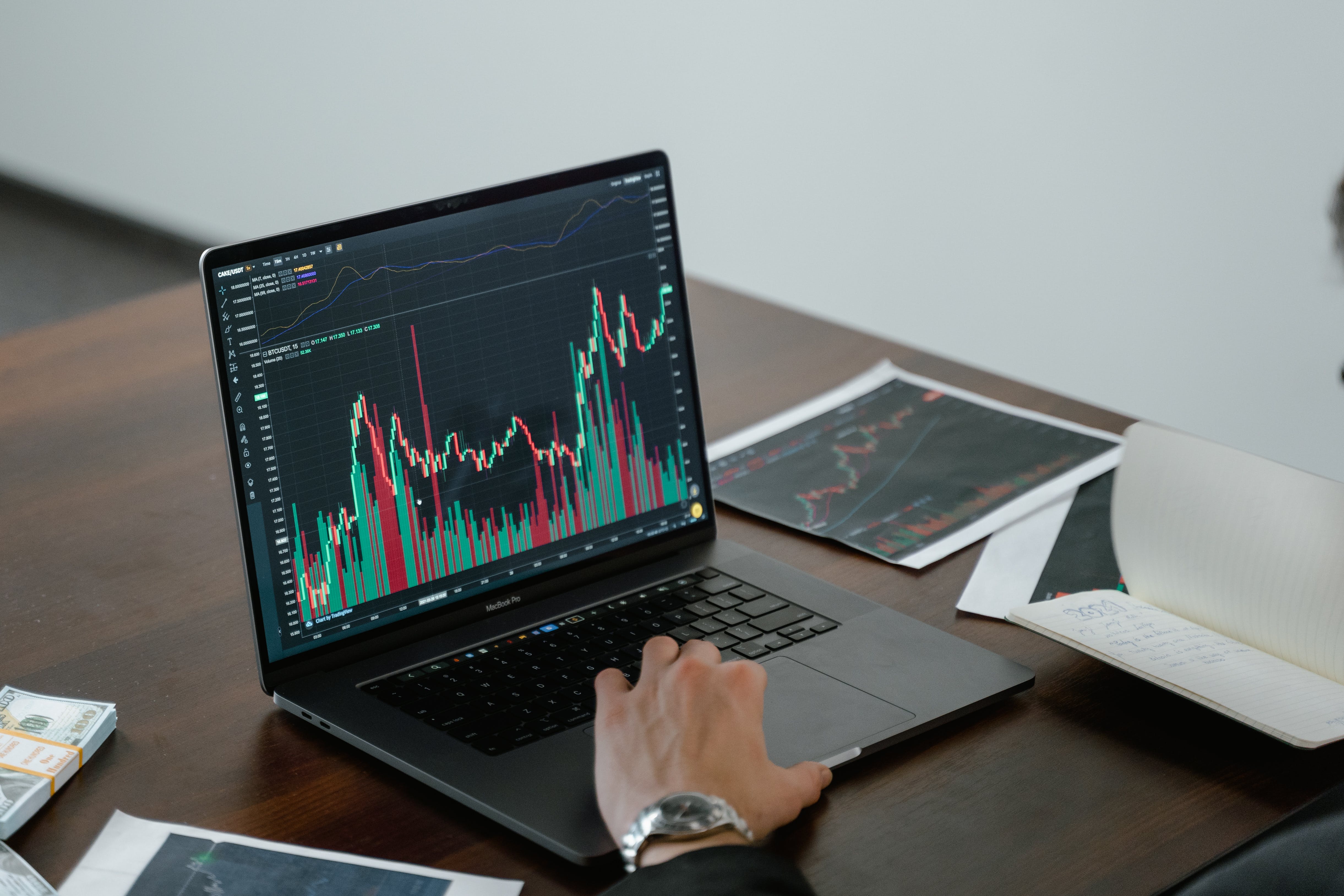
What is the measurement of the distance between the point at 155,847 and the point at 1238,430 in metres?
2.06

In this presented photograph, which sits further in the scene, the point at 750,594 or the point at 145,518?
the point at 145,518

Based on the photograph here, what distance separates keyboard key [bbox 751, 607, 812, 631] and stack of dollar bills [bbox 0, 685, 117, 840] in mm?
444

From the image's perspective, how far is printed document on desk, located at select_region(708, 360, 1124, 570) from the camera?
1125 mm

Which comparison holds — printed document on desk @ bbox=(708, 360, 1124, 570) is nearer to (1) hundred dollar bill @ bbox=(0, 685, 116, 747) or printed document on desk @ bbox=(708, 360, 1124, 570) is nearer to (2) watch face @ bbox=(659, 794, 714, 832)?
(2) watch face @ bbox=(659, 794, 714, 832)

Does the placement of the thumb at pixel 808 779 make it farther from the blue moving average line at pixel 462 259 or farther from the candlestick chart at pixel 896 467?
the blue moving average line at pixel 462 259

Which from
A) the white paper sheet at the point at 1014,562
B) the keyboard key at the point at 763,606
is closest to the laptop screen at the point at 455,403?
the keyboard key at the point at 763,606

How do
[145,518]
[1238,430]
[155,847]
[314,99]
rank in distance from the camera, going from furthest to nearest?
[314,99] → [1238,430] → [145,518] → [155,847]

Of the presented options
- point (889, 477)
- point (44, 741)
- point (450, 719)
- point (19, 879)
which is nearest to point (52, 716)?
point (44, 741)

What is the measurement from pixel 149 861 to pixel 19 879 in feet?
0.22

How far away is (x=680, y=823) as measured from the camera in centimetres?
73

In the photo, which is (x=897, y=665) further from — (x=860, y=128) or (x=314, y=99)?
(x=314, y=99)

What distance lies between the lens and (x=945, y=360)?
1.43 m

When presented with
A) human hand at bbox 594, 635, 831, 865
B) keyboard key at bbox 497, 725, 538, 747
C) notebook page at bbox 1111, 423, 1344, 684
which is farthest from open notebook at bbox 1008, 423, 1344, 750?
keyboard key at bbox 497, 725, 538, 747

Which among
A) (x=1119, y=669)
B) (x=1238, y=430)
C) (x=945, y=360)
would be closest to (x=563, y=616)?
(x=1119, y=669)
